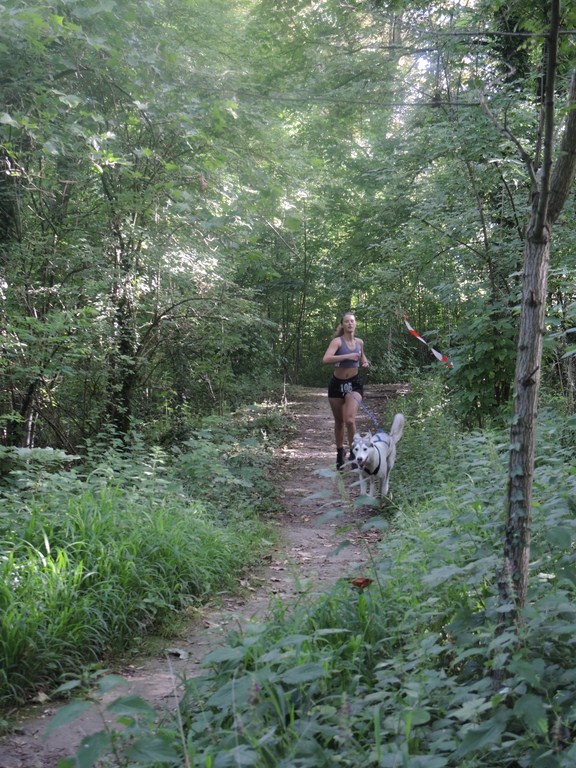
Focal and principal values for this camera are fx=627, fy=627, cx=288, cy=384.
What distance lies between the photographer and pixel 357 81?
5992 millimetres

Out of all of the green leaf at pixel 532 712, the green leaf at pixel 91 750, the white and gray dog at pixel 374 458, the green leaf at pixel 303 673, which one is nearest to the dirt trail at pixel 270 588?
the green leaf at pixel 91 750

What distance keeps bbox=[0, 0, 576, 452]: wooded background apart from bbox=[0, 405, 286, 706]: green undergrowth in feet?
7.29

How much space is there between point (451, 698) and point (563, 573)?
0.71 meters

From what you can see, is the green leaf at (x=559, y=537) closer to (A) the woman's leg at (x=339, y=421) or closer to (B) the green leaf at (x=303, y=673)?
(B) the green leaf at (x=303, y=673)

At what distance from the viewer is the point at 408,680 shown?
2613 millimetres

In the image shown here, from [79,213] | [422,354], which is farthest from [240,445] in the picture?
[422,354]

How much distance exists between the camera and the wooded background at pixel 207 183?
5.62 meters

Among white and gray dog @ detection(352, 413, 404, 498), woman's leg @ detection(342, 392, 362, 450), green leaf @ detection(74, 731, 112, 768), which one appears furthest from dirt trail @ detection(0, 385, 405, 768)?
woman's leg @ detection(342, 392, 362, 450)

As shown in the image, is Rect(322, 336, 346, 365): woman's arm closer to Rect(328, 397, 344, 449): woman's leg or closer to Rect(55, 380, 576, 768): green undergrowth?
Rect(328, 397, 344, 449): woman's leg

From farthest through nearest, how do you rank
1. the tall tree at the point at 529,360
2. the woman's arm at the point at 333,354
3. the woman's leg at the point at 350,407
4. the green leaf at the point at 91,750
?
1. the woman's leg at the point at 350,407
2. the woman's arm at the point at 333,354
3. the tall tree at the point at 529,360
4. the green leaf at the point at 91,750

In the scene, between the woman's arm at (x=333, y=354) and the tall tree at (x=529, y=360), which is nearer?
the tall tree at (x=529, y=360)

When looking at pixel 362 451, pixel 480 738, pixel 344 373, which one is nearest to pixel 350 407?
pixel 344 373

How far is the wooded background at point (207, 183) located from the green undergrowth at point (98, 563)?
7.29ft

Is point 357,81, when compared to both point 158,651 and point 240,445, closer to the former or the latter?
point 158,651
